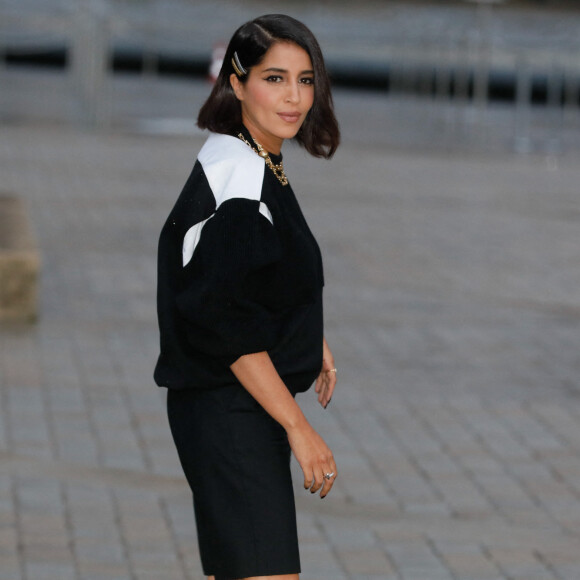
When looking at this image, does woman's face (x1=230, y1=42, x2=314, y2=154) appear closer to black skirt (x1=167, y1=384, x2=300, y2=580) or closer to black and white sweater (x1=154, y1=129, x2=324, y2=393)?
black and white sweater (x1=154, y1=129, x2=324, y2=393)

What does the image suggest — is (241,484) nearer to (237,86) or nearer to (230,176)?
(230,176)

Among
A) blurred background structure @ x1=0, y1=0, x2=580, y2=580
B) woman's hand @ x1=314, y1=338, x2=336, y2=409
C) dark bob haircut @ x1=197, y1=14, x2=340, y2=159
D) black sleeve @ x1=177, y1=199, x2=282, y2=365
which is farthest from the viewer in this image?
blurred background structure @ x1=0, y1=0, x2=580, y2=580

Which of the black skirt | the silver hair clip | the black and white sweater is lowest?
the black skirt

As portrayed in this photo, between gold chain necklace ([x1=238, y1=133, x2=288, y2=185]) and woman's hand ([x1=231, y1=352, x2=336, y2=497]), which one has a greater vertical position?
gold chain necklace ([x1=238, y1=133, x2=288, y2=185])

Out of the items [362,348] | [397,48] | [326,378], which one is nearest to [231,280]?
[326,378]

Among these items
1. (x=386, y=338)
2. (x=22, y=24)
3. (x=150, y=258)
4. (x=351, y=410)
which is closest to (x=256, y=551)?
(x=351, y=410)

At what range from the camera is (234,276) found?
2574mm

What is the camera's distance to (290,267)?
8.77 ft

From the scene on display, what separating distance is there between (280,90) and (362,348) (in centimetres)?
466

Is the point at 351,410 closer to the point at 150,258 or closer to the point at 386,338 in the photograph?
the point at 386,338

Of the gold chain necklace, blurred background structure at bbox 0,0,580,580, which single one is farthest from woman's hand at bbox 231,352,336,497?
blurred background structure at bbox 0,0,580,580

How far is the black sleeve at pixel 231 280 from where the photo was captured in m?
2.57

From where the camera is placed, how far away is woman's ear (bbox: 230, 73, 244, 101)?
2762 mm

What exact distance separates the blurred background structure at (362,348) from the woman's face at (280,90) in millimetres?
1861
